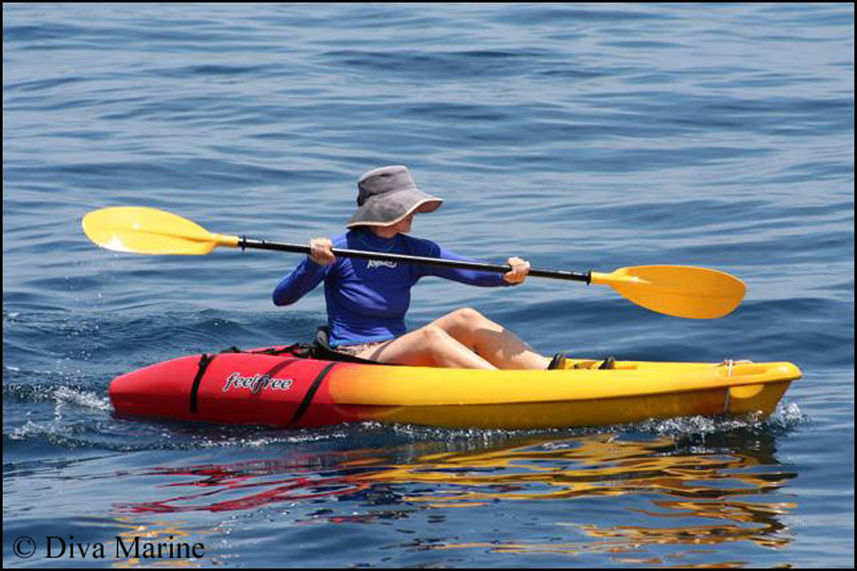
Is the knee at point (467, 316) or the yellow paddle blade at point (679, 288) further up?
the yellow paddle blade at point (679, 288)

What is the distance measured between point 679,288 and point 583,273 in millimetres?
502

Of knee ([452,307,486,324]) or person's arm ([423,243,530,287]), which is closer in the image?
knee ([452,307,486,324])

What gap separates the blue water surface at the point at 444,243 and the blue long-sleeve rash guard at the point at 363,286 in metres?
0.56

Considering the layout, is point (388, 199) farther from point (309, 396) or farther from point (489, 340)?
point (309, 396)

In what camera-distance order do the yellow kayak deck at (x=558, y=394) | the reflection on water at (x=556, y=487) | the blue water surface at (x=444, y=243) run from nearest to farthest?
the reflection on water at (x=556, y=487)
the blue water surface at (x=444, y=243)
the yellow kayak deck at (x=558, y=394)

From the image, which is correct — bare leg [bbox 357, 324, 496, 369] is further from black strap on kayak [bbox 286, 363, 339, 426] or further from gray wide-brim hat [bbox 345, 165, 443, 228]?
gray wide-brim hat [bbox 345, 165, 443, 228]

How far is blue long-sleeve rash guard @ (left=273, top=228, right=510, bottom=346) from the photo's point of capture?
7.80m

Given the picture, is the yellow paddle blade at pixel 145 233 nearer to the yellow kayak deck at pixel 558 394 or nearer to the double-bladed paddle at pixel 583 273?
the double-bladed paddle at pixel 583 273

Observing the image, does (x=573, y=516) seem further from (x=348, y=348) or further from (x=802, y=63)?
(x=802, y=63)

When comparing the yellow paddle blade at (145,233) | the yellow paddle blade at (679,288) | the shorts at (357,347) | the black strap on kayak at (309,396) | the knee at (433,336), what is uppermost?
the yellow paddle blade at (145,233)

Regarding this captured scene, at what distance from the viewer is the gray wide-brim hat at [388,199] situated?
25.3ft

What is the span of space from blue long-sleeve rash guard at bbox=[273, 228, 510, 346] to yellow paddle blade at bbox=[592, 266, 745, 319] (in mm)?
928

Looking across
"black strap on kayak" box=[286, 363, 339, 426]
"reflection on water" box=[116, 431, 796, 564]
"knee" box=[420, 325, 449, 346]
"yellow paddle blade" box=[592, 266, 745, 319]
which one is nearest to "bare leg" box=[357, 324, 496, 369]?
"knee" box=[420, 325, 449, 346]

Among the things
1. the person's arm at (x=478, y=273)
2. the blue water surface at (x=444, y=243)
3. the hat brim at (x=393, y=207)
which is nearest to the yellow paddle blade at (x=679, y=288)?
the person's arm at (x=478, y=273)
